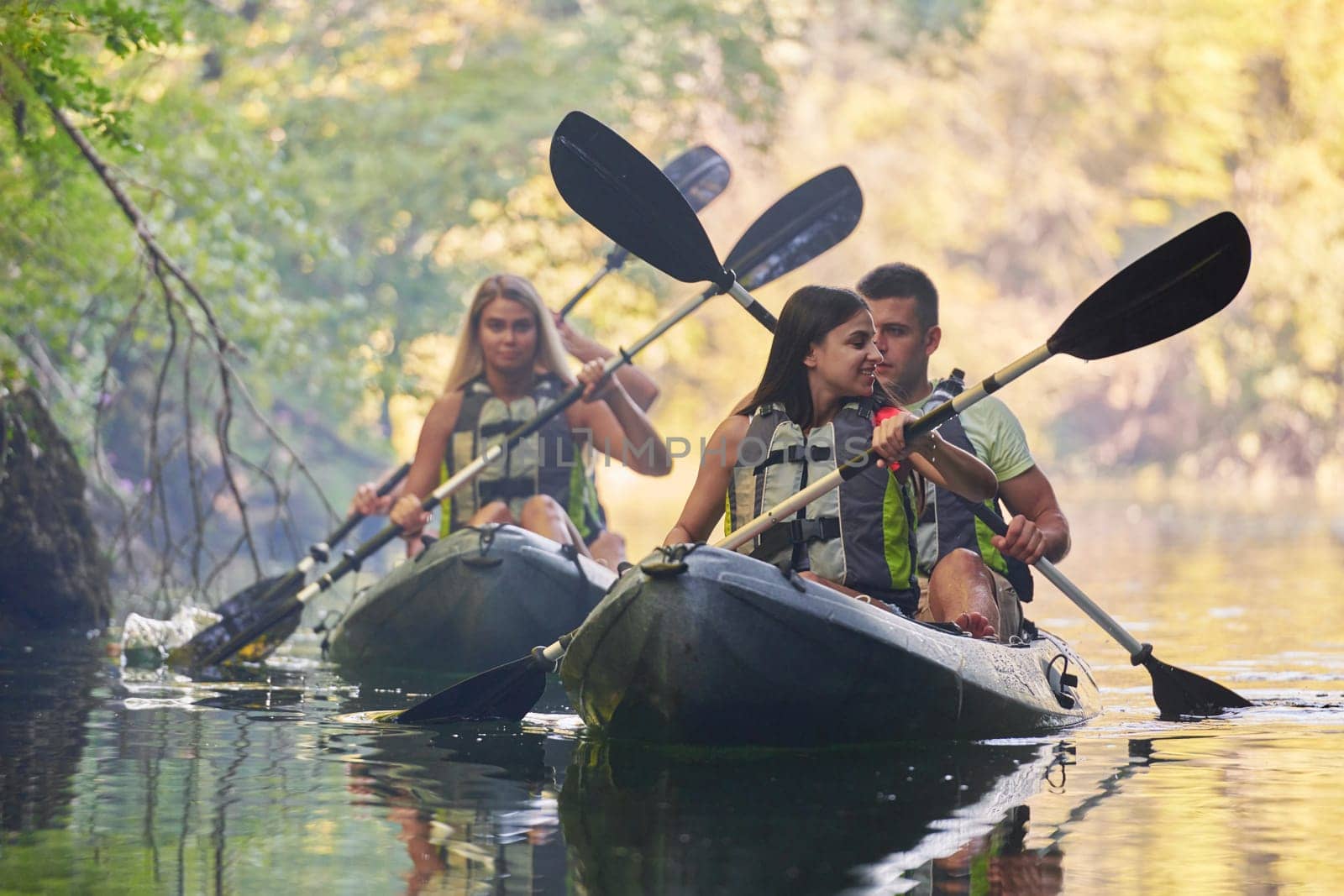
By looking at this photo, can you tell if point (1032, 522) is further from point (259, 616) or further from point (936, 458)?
point (259, 616)

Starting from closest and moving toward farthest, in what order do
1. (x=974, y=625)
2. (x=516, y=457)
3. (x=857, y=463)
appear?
(x=857, y=463) < (x=974, y=625) < (x=516, y=457)

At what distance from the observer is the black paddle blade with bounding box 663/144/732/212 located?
9.66m

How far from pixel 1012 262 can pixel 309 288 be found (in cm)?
2156

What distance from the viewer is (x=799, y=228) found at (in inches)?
323

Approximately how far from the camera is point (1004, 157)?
3628 centimetres

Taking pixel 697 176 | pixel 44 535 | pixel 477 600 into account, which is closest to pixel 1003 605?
pixel 477 600

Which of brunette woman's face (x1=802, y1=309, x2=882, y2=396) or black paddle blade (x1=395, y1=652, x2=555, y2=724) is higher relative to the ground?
brunette woman's face (x1=802, y1=309, x2=882, y2=396)

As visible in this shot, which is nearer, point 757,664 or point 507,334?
point 757,664

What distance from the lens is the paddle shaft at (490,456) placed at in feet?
25.8

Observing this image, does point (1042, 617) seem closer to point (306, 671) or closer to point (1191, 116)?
point (306, 671)

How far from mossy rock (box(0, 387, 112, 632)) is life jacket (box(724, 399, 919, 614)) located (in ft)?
16.5

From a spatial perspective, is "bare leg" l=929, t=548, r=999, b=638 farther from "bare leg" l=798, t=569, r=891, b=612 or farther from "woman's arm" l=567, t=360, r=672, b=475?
"woman's arm" l=567, t=360, r=672, b=475

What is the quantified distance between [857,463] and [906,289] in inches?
46.6

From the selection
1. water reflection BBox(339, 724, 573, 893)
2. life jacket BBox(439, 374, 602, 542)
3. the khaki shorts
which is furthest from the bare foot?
life jacket BBox(439, 374, 602, 542)
